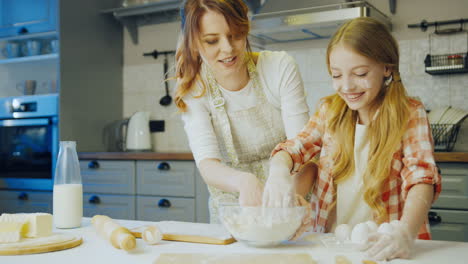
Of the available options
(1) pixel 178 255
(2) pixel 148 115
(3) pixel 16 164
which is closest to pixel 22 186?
(3) pixel 16 164

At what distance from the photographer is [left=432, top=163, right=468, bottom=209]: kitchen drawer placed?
7.73 ft

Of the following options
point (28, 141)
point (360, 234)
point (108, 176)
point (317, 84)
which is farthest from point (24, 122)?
point (360, 234)

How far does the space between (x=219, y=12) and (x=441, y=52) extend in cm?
191

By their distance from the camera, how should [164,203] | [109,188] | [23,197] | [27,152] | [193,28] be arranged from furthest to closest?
[27,152] < [23,197] < [109,188] < [164,203] < [193,28]

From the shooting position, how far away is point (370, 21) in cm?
130

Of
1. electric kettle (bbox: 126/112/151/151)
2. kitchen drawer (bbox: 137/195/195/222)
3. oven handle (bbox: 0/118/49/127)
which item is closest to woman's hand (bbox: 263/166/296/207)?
kitchen drawer (bbox: 137/195/195/222)

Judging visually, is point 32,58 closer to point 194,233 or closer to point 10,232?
point 10,232

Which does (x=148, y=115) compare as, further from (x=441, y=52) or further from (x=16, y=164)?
(x=441, y=52)

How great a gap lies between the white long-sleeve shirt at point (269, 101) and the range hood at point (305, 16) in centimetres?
117

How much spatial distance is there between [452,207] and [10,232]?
2.01m

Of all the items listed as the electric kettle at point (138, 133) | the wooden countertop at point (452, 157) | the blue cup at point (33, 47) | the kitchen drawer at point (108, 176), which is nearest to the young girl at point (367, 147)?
the wooden countertop at point (452, 157)

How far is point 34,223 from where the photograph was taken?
116cm

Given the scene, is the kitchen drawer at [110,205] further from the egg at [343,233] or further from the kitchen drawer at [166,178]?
the egg at [343,233]

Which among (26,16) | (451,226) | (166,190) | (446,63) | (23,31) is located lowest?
(451,226)
